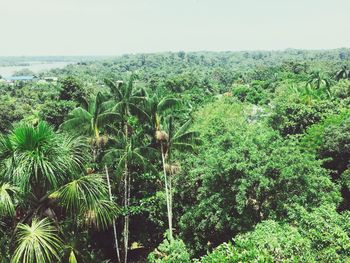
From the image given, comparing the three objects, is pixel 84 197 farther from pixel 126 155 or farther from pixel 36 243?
pixel 126 155

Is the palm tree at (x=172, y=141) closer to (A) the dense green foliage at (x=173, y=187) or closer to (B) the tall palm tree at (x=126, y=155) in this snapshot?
(A) the dense green foliage at (x=173, y=187)

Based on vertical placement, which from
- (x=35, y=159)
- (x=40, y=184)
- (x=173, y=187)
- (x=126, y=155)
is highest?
(x=35, y=159)

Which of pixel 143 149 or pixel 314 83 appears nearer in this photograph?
pixel 143 149

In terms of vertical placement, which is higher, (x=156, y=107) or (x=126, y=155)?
(x=156, y=107)

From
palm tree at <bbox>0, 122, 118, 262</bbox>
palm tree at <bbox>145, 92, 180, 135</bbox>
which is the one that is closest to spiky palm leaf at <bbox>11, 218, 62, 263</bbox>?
palm tree at <bbox>0, 122, 118, 262</bbox>

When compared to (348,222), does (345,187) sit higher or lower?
lower

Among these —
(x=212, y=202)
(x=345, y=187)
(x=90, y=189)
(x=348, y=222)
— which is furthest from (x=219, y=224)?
(x=345, y=187)

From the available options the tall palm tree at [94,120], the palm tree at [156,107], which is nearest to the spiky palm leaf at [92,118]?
the tall palm tree at [94,120]

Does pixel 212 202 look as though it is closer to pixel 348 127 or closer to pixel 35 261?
pixel 35 261

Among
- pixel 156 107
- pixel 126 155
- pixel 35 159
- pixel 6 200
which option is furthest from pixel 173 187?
pixel 6 200
